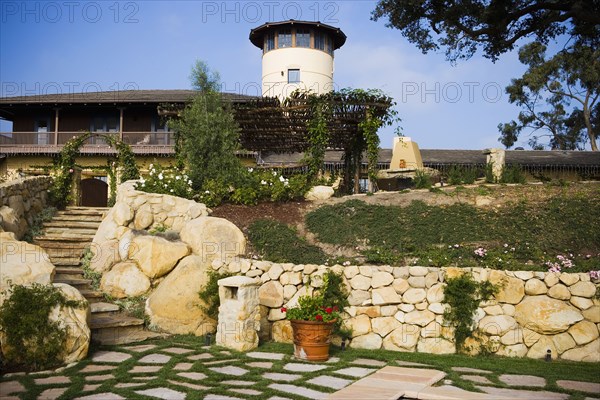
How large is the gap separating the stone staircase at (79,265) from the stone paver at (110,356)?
0.60 metres

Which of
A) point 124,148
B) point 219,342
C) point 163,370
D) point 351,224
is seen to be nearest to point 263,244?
point 351,224

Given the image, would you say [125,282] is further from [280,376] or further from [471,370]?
[471,370]

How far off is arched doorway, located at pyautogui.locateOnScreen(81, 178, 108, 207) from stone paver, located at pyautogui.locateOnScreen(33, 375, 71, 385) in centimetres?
1873

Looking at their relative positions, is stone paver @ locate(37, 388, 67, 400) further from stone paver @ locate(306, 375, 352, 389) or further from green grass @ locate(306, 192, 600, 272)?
green grass @ locate(306, 192, 600, 272)

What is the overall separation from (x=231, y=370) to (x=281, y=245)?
12.5ft

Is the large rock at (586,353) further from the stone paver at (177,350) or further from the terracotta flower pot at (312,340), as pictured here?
the stone paver at (177,350)

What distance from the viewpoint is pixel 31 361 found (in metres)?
6.17

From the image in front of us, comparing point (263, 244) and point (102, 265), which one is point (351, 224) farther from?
point (102, 265)

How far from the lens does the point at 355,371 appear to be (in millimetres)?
6441

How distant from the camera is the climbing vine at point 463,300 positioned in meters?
7.80

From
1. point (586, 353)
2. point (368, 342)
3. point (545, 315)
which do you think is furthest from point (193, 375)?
point (586, 353)

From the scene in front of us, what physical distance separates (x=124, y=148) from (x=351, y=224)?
7103 mm

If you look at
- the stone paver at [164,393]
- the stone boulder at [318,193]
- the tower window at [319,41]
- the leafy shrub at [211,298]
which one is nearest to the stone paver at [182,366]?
the stone paver at [164,393]

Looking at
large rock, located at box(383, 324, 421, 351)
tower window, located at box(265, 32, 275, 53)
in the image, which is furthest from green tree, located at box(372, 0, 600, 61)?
tower window, located at box(265, 32, 275, 53)
